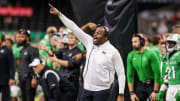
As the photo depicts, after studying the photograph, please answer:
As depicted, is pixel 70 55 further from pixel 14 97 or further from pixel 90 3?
pixel 14 97

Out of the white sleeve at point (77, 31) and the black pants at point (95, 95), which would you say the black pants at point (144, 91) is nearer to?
the black pants at point (95, 95)

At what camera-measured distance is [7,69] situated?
12.9 m

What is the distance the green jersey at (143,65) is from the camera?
10953 mm

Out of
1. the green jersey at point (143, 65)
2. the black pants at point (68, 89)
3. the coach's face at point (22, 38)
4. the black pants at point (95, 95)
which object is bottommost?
the black pants at point (95, 95)

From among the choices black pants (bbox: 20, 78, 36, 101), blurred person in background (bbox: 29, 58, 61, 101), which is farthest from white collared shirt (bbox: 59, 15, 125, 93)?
black pants (bbox: 20, 78, 36, 101)

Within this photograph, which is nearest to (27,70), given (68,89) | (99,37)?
(68,89)

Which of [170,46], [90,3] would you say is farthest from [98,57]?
[90,3]

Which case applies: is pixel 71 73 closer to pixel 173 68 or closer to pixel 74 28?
pixel 74 28

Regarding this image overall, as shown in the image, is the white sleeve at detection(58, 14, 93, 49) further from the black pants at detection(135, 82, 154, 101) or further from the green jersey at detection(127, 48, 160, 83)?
the black pants at detection(135, 82, 154, 101)

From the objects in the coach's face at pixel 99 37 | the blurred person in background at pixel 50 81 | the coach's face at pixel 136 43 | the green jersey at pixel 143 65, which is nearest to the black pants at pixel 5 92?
the blurred person in background at pixel 50 81

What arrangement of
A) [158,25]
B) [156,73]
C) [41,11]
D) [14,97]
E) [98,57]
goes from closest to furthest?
[98,57], [156,73], [14,97], [158,25], [41,11]

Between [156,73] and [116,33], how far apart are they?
153 centimetres

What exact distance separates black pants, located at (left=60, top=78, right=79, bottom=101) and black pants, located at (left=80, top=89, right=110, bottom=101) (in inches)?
86.5

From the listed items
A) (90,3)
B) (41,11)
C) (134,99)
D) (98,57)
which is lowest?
(134,99)
